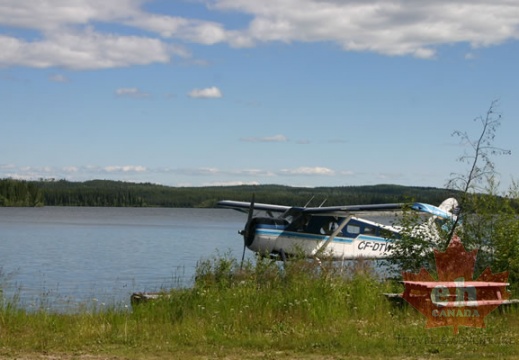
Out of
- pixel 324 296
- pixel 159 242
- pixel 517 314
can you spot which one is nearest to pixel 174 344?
pixel 324 296

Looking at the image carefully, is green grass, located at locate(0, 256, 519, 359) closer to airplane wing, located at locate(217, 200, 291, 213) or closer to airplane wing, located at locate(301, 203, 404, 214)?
airplane wing, located at locate(301, 203, 404, 214)

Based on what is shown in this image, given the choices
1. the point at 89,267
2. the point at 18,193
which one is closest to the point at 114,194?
the point at 18,193

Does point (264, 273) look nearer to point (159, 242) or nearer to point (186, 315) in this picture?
point (186, 315)

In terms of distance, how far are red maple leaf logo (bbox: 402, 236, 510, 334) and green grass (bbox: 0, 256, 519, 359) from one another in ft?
0.55

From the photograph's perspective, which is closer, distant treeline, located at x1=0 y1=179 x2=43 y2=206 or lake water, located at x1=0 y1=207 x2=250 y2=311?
lake water, located at x1=0 y1=207 x2=250 y2=311

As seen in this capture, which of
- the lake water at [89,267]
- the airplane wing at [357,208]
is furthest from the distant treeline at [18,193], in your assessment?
the airplane wing at [357,208]

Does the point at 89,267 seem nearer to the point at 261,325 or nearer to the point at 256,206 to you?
the point at 256,206

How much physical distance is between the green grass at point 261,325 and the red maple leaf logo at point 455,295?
0.17 metres

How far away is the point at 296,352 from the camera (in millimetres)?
8125

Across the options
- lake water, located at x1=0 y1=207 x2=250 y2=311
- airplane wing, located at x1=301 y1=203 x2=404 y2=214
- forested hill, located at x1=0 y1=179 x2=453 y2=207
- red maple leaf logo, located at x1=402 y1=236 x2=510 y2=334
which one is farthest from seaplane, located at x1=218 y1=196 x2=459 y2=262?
forested hill, located at x1=0 y1=179 x2=453 y2=207

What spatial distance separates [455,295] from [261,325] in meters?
2.60

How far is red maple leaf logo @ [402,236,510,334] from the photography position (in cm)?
968

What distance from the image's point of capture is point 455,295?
33.8ft

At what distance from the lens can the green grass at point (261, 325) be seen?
26.8 feet
